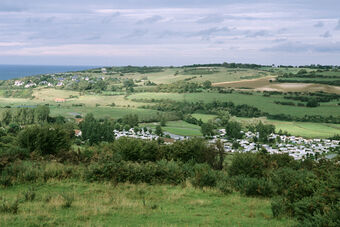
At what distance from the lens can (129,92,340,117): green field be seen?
244 ft

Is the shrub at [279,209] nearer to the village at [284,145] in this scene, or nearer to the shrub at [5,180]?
the shrub at [5,180]

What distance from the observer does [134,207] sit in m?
9.23

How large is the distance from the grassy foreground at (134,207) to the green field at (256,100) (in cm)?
6782

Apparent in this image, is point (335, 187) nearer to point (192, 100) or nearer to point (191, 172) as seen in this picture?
point (191, 172)

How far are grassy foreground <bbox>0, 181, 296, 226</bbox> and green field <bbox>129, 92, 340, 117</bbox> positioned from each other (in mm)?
67817

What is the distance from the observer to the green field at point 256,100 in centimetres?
7447

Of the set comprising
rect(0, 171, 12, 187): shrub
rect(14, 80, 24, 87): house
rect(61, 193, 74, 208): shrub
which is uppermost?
rect(61, 193, 74, 208): shrub

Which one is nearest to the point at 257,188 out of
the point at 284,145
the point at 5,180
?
the point at 5,180

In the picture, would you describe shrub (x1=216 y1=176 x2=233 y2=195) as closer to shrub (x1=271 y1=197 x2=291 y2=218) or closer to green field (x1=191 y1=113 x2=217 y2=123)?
shrub (x1=271 y1=197 x2=291 y2=218)

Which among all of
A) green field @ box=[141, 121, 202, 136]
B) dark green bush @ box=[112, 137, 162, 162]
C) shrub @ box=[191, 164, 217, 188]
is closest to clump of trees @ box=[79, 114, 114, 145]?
green field @ box=[141, 121, 202, 136]

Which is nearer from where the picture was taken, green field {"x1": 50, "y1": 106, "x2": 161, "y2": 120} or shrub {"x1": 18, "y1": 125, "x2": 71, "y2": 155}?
shrub {"x1": 18, "y1": 125, "x2": 71, "y2": 155}

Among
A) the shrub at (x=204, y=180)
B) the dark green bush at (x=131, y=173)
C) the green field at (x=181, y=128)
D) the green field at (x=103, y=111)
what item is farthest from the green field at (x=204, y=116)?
the shrub at (x=204, y=180)

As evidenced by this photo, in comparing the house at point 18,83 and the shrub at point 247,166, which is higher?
the shrub at point 247,166

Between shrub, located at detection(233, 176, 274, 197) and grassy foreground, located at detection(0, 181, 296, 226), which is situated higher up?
grassy foreground, located at detection(0, 181, 296, 226)
